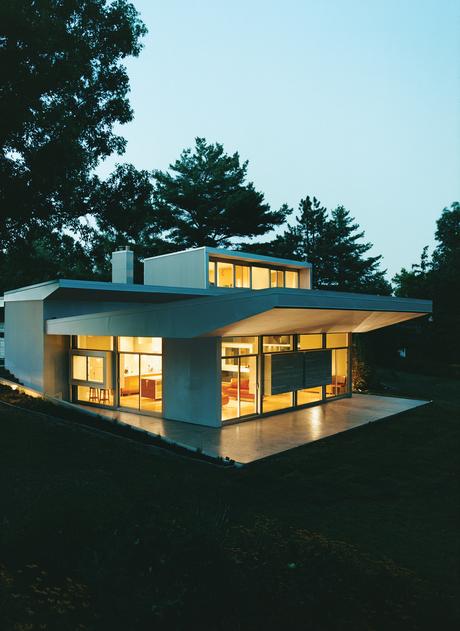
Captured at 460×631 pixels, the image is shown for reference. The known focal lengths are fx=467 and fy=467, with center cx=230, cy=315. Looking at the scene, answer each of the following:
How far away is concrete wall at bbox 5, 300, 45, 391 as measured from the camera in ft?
54.7

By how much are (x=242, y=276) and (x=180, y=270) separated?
293cm

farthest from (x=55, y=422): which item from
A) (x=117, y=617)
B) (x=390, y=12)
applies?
(x=390, y=12)

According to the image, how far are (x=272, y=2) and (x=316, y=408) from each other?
1680 cm

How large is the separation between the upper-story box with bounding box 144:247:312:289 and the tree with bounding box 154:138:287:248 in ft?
40.3

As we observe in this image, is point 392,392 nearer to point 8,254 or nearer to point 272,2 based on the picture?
point 8,254

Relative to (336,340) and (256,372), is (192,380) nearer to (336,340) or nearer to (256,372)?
(256,372)

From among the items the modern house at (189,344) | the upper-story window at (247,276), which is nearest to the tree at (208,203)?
the upper-story window at (247,276)

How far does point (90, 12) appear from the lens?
11.6 m

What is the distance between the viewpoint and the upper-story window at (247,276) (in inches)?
818

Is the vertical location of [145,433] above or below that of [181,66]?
below

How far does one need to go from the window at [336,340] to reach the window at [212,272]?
588 centimetres

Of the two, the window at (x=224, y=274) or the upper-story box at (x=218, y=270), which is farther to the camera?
the window at (x=224, y=274)

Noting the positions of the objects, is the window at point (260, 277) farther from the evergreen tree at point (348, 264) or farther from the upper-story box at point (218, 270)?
the evergreen tree at point (348, 264)

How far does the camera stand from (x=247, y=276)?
22078 mm
